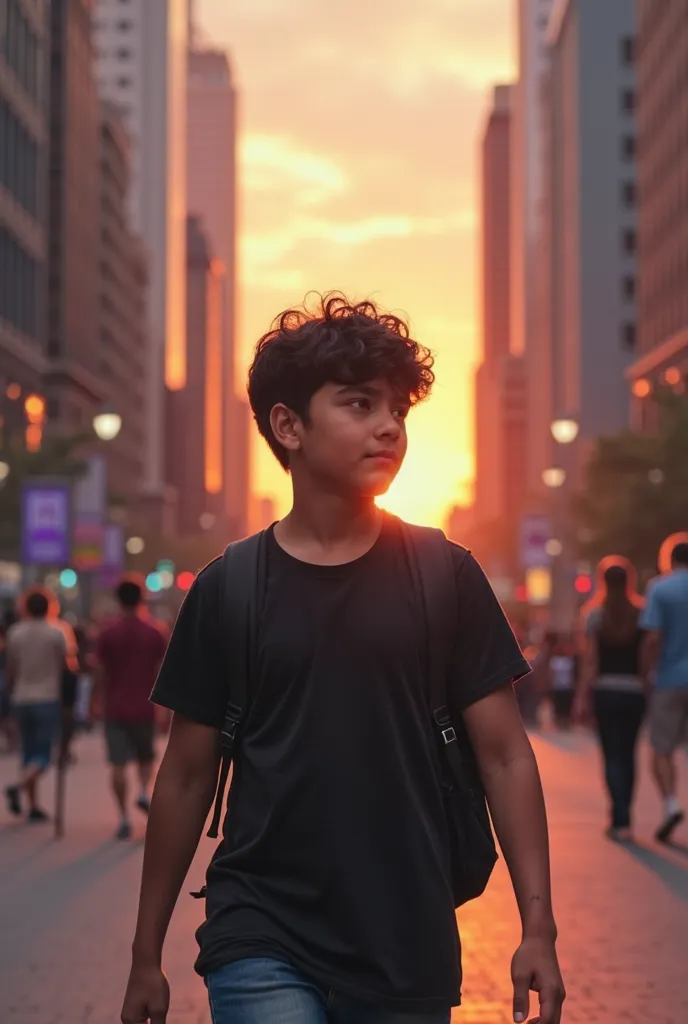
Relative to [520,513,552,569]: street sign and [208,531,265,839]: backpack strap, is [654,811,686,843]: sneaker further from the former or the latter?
[520,513,552,569]: street sign

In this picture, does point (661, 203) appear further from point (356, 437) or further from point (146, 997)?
point (146, 997)

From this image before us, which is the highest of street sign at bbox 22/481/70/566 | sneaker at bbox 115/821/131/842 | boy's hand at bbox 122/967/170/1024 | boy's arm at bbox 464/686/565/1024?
street sign at bbox 22/481/70/566

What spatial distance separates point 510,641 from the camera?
385 centimetres

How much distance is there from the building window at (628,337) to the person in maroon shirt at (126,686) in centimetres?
12036

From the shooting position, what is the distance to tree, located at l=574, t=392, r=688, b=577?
190ft

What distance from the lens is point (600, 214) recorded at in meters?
138

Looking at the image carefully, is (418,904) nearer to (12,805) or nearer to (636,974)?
(636,974)

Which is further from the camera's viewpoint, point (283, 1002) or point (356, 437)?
point (356, 437)

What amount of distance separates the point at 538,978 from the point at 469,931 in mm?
6803

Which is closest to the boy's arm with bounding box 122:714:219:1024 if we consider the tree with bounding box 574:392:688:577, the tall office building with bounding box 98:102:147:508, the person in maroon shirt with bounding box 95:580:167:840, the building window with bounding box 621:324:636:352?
the person in maroon shirt with bounding box 95:580:167:840

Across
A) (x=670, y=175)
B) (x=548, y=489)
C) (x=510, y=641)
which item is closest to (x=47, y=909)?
(x=510, y=641)

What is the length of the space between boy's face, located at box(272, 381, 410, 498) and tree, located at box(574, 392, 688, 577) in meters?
54.4

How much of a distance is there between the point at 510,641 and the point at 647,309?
9416 centimetres

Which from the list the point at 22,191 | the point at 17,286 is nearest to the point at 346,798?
the point at 17,286
